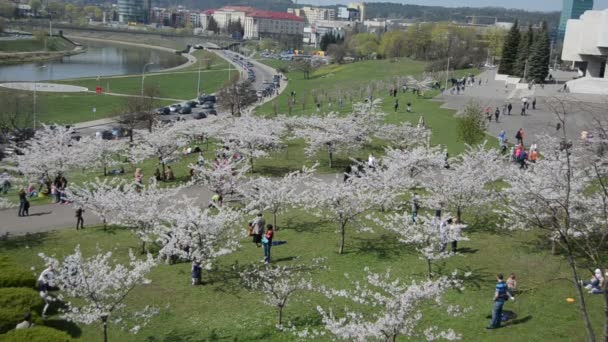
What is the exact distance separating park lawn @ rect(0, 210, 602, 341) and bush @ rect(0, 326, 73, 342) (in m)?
1.69

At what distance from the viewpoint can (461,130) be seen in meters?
27.4

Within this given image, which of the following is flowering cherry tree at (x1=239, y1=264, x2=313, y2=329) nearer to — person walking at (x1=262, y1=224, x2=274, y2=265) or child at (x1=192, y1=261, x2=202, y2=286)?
person walking at (x1=262, y1=224, x2=274, y2=265)

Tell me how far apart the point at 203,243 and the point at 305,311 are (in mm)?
3179

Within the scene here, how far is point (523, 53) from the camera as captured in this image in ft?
198

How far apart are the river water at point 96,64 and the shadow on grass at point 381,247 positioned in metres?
58.7

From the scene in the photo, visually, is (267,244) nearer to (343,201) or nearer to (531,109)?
(343,201)

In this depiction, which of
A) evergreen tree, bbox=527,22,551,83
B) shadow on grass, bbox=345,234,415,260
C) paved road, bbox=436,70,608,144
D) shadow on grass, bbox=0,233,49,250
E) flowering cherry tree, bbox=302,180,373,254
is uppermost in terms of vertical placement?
evergreen tree, bbox=527,22,551,83

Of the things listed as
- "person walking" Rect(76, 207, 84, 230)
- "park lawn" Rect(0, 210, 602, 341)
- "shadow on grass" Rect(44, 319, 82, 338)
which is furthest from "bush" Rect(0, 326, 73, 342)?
"person walking" Rect(76, 207, 84, 230)

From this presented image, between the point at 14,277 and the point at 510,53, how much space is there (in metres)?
58.4

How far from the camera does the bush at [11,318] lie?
37.5 feet

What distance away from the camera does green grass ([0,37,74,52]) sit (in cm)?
10553

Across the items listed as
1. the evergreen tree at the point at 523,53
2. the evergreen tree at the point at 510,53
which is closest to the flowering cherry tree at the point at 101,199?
the evergreen tree at the point at 523,53

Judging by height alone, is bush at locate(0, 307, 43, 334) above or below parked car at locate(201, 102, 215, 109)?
above

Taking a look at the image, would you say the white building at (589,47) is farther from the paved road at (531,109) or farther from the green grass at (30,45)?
the green grass at (30,45)
